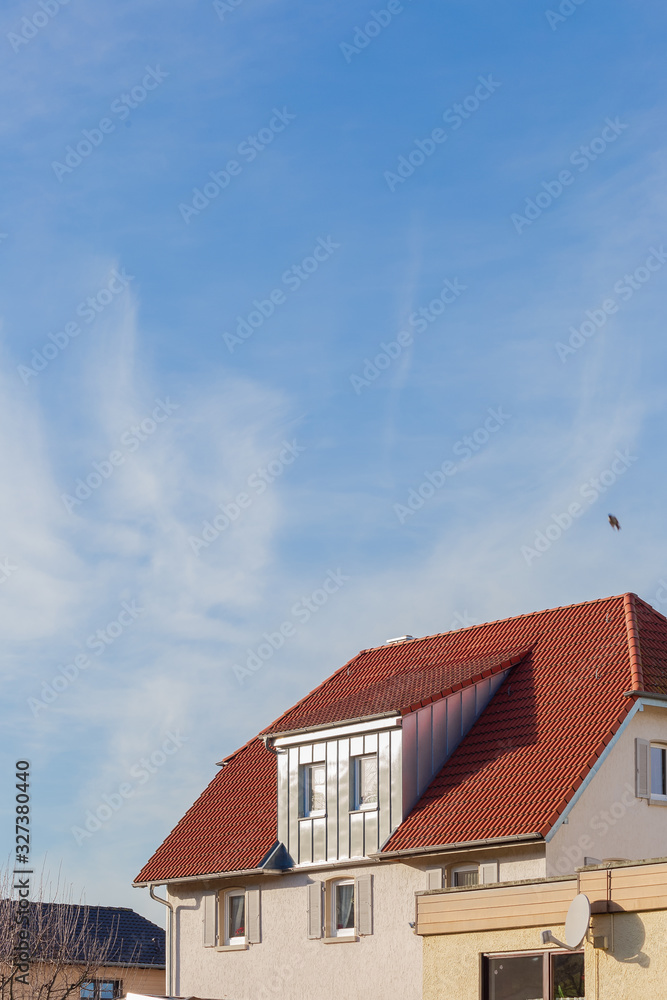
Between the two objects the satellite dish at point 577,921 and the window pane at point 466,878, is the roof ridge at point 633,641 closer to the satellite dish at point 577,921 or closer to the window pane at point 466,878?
the window pane at point 466,878

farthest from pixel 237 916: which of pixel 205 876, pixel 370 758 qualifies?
pixel 370 758

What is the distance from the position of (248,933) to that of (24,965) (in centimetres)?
1361

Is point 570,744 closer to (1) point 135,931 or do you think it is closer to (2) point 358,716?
(2) point 358,716

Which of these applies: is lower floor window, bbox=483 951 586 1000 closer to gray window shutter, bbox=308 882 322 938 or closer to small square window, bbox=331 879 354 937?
small square window, bbox=331 879 354 937

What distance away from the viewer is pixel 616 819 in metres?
27.1

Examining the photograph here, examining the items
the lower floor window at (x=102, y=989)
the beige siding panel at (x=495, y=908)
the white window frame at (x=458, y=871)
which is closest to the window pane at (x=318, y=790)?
the white window frame at (x=458, y=871)

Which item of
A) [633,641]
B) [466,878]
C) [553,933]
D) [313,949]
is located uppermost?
[633,641]

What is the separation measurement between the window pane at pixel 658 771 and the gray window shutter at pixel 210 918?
10430mm

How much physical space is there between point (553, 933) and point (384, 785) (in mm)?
11705

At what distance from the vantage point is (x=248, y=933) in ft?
105

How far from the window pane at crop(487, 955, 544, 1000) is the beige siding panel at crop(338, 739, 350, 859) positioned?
11.3m

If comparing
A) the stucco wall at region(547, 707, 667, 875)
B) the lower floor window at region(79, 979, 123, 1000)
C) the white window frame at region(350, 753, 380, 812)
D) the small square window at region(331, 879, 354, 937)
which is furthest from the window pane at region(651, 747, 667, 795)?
the lower floor window at region(79, 979, 123, 1000)

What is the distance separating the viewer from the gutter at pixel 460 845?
1014 inches

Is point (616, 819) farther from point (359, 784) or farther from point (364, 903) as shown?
point (359, 784)
